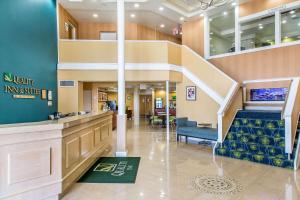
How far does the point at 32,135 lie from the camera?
2.95m

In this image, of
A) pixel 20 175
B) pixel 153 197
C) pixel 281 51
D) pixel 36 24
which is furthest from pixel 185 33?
pixel 20 175

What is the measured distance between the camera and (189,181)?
401 centimetres

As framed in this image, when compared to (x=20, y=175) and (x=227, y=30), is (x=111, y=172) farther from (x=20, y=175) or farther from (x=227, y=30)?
(x=227, y=30)

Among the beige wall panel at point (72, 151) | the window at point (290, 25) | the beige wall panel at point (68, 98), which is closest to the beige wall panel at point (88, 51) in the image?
the beige wall panel at point (68, 98)

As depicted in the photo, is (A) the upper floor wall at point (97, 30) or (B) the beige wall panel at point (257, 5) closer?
(B) the beige wall panel at point (257, 5)

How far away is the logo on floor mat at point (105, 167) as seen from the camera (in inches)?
184

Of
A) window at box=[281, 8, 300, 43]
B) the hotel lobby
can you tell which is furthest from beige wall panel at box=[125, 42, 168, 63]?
window at box=[281, 8, 300, 43]


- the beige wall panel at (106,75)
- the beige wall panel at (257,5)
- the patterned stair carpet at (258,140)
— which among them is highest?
the beige wall panel at (257,5)

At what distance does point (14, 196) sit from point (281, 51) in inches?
340

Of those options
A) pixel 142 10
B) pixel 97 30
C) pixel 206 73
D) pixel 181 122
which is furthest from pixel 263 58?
pixel 97 30

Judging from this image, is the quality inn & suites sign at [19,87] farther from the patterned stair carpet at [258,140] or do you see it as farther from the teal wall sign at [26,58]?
the patterned stair carpet at [258,140]

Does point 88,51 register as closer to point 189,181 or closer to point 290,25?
point 189,181

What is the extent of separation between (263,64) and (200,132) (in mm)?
3724

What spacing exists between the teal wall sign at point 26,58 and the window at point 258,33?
24.8 feet
